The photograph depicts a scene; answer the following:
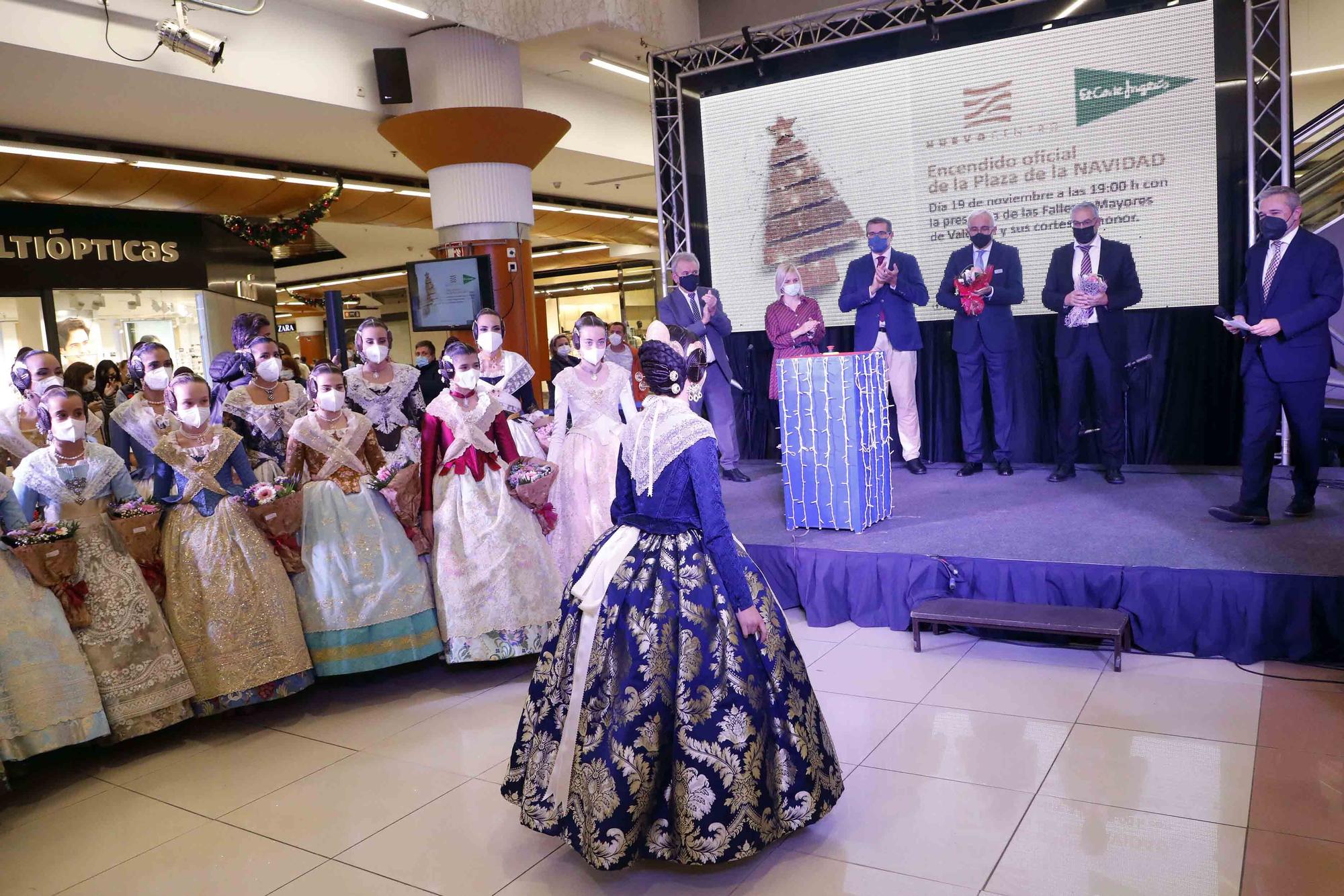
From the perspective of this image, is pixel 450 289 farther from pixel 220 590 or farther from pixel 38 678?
pixel 38 678

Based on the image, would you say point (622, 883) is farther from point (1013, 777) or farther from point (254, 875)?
point (1013, 777)

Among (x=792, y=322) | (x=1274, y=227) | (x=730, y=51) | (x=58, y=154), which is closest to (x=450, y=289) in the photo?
(x=792, y=322)

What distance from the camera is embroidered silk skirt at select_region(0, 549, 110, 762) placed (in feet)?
10.7

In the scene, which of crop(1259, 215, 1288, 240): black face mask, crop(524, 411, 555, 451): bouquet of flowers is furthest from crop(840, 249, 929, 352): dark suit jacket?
crop(524, 411, 555, 451): bouquet of flowers

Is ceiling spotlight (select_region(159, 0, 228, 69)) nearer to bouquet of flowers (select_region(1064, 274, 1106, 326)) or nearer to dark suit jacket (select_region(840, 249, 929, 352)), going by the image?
dark suit jacket (select_region(840, 249, 929, 352))

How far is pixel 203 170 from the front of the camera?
369 inches

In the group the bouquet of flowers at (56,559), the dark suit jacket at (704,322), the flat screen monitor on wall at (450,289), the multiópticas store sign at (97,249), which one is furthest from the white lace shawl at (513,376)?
the multiópticas store sign at (97,249)

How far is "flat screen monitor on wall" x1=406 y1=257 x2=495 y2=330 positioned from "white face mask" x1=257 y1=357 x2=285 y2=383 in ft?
9.89

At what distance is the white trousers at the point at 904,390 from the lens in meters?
6.58

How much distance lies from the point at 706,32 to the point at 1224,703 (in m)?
7.15

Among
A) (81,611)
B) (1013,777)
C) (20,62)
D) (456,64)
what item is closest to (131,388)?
(20,62)

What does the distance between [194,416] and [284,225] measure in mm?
8084

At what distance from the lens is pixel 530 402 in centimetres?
538

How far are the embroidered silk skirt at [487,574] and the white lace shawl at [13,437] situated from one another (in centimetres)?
173
